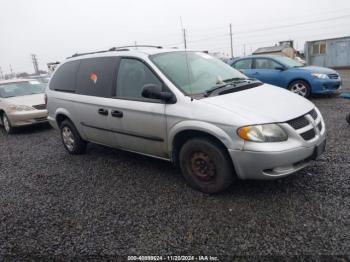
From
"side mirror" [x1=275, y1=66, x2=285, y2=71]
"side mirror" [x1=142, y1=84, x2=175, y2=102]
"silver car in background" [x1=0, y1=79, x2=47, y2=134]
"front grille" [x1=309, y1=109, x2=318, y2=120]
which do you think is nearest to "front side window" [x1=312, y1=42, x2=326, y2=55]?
"side mirror" [x1=275, y1=66, x2=285, y2=71]

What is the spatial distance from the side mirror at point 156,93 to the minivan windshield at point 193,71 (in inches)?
7.5

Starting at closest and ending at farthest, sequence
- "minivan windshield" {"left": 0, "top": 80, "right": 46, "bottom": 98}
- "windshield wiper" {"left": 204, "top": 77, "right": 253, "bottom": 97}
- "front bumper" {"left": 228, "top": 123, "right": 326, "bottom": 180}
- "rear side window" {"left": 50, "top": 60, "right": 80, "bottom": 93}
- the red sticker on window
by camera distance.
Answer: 1. "front bumper" {"left": 228, "top": 123, "right": 326, "bottom": 180}
2. "windshield wiper" {"left": 204, "top": 77, "right": 253, "bottom": 97}
3. the red sticker on window
4. "rear side window" {"left": 50, "top": 60, "right": 80, "bottom": 93}
5. "minivan windshield" {"left": 0, "top": 80, "right": 46, "bottom": 98}

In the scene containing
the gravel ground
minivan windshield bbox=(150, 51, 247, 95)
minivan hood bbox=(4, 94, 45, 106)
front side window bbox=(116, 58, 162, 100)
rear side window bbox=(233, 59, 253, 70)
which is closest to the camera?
the gravel ground

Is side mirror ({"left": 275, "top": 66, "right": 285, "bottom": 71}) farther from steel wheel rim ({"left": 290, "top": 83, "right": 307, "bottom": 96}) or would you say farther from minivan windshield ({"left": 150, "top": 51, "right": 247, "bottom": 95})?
minivan windshield ({"left": 150, "top": 51, "right": 247, "bottom": 95})

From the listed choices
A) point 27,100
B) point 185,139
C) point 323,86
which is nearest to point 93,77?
point 185,139

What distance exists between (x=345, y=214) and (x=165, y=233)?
174cm

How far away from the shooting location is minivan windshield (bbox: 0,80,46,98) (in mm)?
8469

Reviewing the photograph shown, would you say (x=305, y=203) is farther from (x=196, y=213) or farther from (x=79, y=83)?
(x=79, y=83)

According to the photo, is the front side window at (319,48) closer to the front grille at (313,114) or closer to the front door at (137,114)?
the front grille at (313,114)

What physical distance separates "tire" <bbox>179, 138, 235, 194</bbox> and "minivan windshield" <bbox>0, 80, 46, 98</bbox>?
7.00 metres

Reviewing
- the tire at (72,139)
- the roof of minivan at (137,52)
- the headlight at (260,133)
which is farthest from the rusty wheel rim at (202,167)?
the tire at (72,139)

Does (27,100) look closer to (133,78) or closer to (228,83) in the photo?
(133,78)

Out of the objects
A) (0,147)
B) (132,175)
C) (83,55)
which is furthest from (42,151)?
(132,175)

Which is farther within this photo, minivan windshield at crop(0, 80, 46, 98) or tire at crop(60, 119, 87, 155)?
minivan windshield at crop(0, 80, 46, 98)
